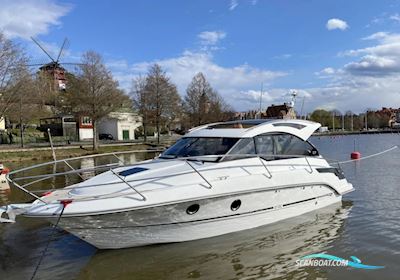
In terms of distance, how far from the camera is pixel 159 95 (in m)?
57.4

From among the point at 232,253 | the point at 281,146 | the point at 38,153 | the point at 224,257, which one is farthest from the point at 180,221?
the point at 38,153

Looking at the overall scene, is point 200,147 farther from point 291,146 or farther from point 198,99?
point 198,99

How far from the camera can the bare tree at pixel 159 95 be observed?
57.3 metres

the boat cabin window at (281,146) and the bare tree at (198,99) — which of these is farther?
the bare tree at (198,99)

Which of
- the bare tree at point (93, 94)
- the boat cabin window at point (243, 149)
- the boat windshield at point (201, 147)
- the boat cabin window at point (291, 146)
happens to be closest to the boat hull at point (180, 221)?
the boat cabin window at point (243, 149)

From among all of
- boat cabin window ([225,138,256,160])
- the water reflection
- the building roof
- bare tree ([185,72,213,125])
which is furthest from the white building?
the water reflection

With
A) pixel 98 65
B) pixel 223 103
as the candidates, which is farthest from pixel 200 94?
pixel 98 65

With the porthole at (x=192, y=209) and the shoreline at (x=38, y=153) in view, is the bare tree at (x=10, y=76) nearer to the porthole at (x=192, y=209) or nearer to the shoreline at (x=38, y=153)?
the shoreline at (x=38, y=153)

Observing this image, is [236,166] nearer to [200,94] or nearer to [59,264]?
[59,264]

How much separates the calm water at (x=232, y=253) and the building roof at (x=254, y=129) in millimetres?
2325

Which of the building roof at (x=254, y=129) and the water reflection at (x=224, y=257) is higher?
the building roof at (x=254, y=129)

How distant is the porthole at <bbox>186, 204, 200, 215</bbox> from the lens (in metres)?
7.92

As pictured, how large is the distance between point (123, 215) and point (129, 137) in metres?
67.7

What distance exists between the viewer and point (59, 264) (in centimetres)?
770
